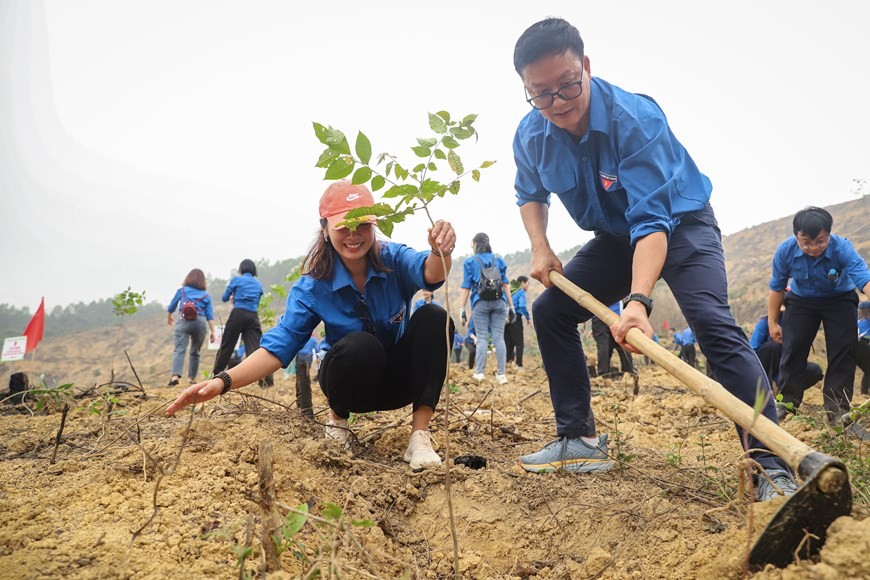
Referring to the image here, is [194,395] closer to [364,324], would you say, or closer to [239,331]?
[364,324]

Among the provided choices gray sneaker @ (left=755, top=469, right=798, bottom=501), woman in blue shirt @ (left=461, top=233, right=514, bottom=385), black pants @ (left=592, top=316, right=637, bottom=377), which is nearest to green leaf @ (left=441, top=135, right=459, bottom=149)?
gray sneaker @ (left=755, top=469, right=798, bottom=501)

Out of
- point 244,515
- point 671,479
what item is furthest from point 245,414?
point 671,479

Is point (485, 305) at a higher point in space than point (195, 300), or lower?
lower

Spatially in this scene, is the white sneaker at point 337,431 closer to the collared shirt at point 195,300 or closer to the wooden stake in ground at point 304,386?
the wooden stake in ground at point 304,386

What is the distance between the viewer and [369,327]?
266cm

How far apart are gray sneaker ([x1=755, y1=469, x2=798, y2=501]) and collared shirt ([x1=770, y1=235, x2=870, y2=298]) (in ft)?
7.86

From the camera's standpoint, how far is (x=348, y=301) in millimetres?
2600

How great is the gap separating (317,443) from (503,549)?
0.98 m

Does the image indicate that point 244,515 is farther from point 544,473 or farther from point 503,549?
point 544,473

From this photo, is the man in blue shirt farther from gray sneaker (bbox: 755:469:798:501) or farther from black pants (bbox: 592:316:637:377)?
black pants (bbox: 592:316:637:377)

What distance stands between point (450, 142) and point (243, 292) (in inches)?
230

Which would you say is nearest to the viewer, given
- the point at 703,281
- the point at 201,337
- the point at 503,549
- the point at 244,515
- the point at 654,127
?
the point at 244,515

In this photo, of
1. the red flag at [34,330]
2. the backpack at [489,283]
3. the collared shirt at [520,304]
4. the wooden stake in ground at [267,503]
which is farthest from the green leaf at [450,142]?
the collared shirt at [520,304]

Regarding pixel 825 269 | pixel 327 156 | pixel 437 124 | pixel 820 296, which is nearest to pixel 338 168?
pixel 327 156
